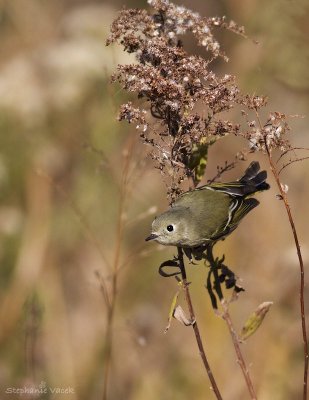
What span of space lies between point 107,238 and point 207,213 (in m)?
2.62

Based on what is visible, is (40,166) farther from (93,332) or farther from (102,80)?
(93,332)

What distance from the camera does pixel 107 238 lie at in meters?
5.18

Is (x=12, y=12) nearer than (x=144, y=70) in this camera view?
No

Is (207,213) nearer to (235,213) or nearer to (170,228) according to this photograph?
(235,213)

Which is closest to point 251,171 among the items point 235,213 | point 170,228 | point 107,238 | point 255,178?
point 255,178

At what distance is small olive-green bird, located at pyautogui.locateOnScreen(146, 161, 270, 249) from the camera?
2.44m

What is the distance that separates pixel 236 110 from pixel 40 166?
1594 mm

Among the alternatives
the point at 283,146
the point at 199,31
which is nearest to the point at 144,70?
the point at 199,31

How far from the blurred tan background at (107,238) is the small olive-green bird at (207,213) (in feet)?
4.33

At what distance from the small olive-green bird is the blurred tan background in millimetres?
1321

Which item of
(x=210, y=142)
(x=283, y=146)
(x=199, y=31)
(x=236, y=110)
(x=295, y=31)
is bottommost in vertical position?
(x=283, y=146)

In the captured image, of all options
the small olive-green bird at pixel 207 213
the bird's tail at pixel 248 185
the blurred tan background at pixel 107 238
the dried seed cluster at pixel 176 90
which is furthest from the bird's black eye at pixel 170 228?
the blurred tan background at pixel 107 238

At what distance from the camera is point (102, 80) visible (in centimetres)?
497

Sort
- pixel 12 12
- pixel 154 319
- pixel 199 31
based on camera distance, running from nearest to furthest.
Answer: pixel 199 31 < pixel 154 319 < pixel 12 12
